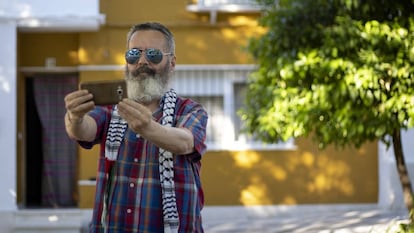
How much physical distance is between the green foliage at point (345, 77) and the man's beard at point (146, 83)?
400cm

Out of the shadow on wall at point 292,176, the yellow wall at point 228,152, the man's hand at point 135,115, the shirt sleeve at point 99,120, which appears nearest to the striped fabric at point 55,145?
the yellow wall at point 228,152

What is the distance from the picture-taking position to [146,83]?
3404 millimetres

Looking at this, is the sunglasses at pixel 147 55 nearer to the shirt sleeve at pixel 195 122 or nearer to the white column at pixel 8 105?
the shirt sleeve at pixel 195 122

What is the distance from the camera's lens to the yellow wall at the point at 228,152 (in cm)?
1418

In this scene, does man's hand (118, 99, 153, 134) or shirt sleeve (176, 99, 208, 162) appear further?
shirt sleeve (176, 99, 208, 162)

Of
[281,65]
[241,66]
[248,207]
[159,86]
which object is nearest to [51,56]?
[241,66]

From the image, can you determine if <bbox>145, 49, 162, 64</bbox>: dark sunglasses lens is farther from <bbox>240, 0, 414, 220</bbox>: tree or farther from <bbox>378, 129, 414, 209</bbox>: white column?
<bbox>378, 129, 414, 209</bbox>: white column

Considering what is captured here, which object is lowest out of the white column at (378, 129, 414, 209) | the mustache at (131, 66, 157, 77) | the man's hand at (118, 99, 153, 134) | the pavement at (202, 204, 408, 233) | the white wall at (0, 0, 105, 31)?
the pavement at (202, 204, 408, 233)

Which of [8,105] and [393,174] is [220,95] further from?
[8,105]

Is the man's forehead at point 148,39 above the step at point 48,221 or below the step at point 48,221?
above

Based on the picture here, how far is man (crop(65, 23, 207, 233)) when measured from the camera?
339 cm

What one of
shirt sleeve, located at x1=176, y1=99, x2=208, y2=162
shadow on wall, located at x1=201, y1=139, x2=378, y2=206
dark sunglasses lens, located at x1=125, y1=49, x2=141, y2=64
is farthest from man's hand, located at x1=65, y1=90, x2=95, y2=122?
shadow on wall, located at x1=201, y1=139, x2=378, y2=206

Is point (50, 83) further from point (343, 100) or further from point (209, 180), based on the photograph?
point (343, 100)

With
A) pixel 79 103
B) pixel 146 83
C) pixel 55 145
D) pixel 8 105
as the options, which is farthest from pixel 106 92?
pixel 55 145
